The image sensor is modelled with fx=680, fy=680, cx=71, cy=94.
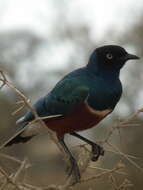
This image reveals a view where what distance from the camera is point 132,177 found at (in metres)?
10.1

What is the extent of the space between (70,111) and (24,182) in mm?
1834

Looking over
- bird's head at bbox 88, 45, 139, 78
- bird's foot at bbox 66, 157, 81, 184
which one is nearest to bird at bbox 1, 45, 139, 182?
bird's head at bbox 88, 45, 139, 78

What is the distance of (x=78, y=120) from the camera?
16.0 feet

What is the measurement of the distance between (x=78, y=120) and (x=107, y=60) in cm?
74

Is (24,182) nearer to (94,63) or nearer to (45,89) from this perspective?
(94,63)

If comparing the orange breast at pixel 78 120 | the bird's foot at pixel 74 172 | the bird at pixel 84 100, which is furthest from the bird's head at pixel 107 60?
the bird's foot at pixel 74 172

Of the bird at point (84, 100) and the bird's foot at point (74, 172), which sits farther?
the bird at point (84, 100)

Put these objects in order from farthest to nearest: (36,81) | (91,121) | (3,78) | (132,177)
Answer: (36,81), (132,177), (91,121), (3,78)

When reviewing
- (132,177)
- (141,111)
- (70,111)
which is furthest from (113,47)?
(132,177)

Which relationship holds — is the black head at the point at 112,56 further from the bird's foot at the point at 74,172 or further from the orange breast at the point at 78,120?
the bird's foot at the point at 74,172

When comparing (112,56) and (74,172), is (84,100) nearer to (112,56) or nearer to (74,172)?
(112,56)

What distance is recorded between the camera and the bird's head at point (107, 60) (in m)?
5.26

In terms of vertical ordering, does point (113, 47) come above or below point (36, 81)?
above

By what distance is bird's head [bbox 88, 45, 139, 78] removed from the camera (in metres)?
5.26
